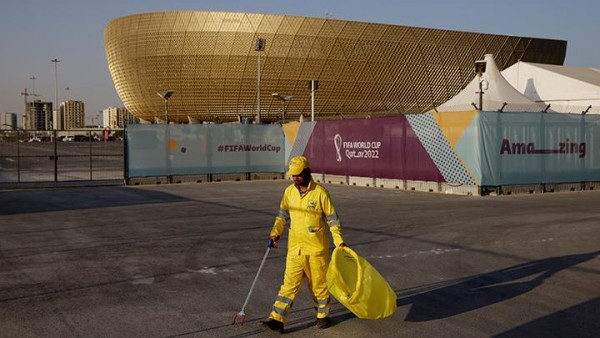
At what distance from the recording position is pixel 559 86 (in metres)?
38.6

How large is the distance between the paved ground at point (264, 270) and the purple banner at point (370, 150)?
202 inches

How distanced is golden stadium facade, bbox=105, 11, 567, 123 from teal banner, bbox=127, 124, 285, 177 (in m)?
54.8

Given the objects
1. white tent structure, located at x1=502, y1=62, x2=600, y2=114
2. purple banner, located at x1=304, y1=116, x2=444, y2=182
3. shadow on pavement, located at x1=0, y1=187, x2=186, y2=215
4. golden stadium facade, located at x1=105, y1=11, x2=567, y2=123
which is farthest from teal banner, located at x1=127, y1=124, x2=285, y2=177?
golden stadium facade, located at x1=105, y1=11, x2=567, y2=123

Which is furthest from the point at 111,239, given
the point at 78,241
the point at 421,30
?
the point at 421,30

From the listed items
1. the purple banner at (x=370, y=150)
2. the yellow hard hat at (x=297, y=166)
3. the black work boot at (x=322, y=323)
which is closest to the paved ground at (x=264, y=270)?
the black work boot at (x=322, y=323)

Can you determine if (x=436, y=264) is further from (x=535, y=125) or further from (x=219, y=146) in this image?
(x=219, y=146)

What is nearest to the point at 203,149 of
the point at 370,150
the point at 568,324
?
the point at 370,150

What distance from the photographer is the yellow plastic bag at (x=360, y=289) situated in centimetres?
556

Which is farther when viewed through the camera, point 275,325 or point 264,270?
point 264,270

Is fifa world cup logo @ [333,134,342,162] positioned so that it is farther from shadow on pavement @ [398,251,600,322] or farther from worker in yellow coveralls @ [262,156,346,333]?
worker in yellow coveralls @ [262,156,346,333]

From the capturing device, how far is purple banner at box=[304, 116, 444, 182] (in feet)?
71.0

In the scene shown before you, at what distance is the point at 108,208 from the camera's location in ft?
54.6

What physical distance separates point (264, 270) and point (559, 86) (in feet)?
115

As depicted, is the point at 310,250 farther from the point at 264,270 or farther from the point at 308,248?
the point at 264,270
